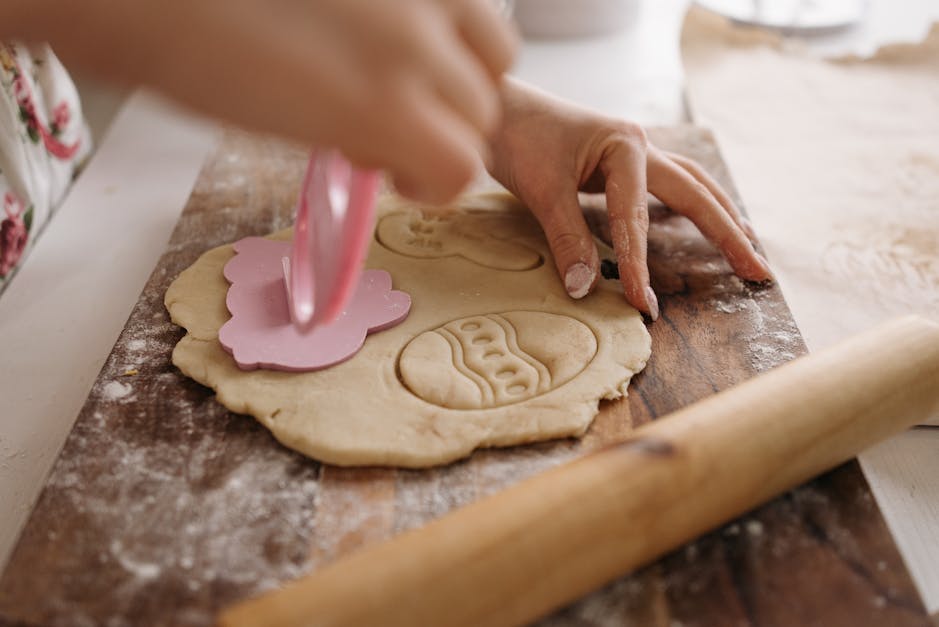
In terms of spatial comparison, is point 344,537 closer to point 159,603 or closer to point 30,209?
point 159,603

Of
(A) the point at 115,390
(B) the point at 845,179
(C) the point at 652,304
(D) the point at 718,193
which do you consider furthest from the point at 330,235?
(B) the point at 845,179

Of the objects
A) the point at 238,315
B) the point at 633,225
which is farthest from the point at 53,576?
the point at 633,225

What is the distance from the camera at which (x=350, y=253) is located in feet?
2.37

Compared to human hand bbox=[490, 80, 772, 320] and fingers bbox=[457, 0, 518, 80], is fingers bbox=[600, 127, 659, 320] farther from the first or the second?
→ fingers bbox=[457, 0, 518, 80]

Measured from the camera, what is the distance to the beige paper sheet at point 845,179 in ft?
3.47

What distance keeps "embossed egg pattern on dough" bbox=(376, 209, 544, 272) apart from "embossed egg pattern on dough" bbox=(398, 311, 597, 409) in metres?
0.15

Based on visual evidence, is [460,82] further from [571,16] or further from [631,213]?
[571,16]

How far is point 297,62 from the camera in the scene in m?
0.58

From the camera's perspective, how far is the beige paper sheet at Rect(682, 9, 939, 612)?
3.47 feet

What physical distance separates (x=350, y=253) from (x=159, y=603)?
1.13ft

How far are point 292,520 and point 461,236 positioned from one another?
0.56 metres

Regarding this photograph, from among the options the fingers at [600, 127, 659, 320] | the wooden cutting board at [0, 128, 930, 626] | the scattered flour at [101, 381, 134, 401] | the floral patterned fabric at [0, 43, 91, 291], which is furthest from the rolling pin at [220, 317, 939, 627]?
the floral patterned fabric at [0, 43, 91, 291]

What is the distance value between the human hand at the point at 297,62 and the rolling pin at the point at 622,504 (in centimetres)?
30

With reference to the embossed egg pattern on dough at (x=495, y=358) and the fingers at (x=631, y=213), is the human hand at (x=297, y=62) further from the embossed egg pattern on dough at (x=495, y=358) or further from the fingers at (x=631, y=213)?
the fingers at (x=631, y=213)
